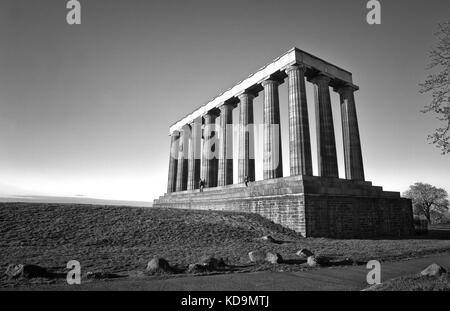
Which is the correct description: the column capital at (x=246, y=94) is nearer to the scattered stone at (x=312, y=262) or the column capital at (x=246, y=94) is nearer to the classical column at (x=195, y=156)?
the classical column at (x=195, y=156)

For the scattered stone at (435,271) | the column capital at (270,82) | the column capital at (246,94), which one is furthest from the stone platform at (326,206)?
the column capital at (246,94)

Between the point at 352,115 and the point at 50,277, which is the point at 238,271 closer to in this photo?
the point at 50,277

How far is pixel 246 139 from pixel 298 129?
7.50 m

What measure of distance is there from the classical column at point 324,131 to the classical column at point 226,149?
10.4 m

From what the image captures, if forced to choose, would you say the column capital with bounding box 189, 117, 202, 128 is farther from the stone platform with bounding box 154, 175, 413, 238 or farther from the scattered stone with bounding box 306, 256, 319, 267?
the scattered stone with bounding box 306, 256, 319, 267

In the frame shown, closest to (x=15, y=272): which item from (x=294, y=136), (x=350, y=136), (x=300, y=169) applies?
(x=300, y=169)

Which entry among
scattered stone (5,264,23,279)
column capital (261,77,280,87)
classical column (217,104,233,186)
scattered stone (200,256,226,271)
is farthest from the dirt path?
classical column (217,104,233,186)

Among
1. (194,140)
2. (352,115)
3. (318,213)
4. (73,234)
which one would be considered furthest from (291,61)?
(73,234)

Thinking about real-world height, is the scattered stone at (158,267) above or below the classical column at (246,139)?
below

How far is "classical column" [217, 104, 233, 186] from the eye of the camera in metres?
33.0

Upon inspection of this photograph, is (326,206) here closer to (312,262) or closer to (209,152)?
(312,262)

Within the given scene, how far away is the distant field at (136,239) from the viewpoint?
10.0 m

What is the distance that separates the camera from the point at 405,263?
10156 mm

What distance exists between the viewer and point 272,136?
26.8m
